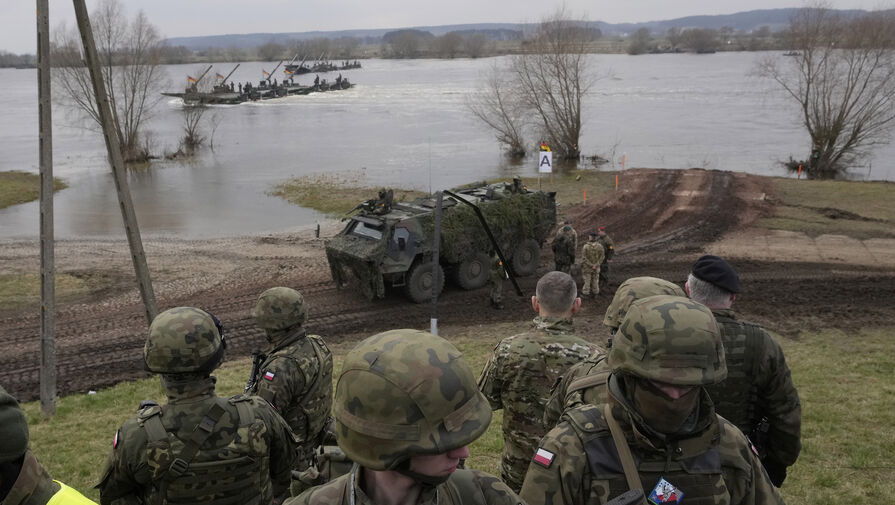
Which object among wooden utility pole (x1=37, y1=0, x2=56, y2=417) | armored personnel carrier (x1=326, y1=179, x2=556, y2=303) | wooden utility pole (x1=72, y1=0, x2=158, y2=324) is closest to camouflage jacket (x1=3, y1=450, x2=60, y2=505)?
wooden utility pole (x1=37, y1=0, x2=56, y2=417)

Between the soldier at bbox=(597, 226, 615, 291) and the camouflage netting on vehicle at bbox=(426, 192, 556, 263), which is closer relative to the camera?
the soldier at bbox=(597, 226, 615, 291)

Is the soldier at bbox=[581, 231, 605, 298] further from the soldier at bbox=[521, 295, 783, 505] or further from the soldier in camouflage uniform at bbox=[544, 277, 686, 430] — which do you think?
the soldier at bbox=[521, 295, 783, 505]

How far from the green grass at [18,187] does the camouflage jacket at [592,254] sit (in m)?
23.7

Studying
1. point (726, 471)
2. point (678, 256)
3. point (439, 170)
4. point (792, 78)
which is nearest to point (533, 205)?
point (678, 256)

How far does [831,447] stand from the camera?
6688mm

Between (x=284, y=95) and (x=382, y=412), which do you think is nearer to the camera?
(x=382, y=412)

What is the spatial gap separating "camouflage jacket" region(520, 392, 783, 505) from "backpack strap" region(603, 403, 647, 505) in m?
0.02

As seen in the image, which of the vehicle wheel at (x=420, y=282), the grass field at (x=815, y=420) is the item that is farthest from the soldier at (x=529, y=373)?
the vehicle wheel at (x=420, y=282)

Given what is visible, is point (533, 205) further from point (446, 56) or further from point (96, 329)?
point (446, 56)

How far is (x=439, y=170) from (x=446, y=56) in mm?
149271

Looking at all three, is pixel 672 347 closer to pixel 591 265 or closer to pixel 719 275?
pixel 719 275

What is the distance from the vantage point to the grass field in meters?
6.05

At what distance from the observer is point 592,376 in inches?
130

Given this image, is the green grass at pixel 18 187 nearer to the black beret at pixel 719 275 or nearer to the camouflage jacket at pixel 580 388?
the camouflage jacket at pixel 580 388
